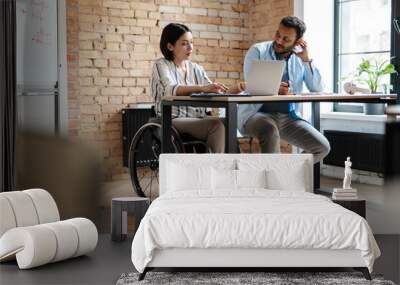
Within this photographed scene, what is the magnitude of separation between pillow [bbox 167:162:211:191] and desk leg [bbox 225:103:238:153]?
438 millimetres

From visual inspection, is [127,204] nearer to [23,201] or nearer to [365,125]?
[23,201]

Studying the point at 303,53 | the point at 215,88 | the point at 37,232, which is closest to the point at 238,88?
the point at 215,88

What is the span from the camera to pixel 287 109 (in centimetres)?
652

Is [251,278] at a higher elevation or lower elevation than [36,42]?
lower

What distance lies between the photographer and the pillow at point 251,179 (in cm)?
494

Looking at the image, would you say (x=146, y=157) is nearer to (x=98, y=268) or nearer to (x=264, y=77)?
(x=264, y=77)

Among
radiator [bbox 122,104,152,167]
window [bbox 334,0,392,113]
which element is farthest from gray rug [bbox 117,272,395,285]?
radiator [bbox 122,104,152,167]

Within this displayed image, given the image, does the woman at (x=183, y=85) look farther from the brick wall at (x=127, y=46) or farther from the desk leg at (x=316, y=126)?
the brick wall at (x=127, y=46)

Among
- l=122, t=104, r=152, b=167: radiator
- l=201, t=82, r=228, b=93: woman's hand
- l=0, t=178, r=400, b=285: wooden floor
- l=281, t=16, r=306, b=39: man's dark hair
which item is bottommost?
l=0, t=178, r=400, b=285: wooden floor

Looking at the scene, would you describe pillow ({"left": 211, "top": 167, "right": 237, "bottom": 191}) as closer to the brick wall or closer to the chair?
the chair

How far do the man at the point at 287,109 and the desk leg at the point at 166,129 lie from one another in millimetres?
738

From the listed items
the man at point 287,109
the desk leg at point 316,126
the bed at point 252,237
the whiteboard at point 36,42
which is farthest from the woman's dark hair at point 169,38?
the bed at point 252,237

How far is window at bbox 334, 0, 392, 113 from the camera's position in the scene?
24.3ft

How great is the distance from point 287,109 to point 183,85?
1.01 metres
